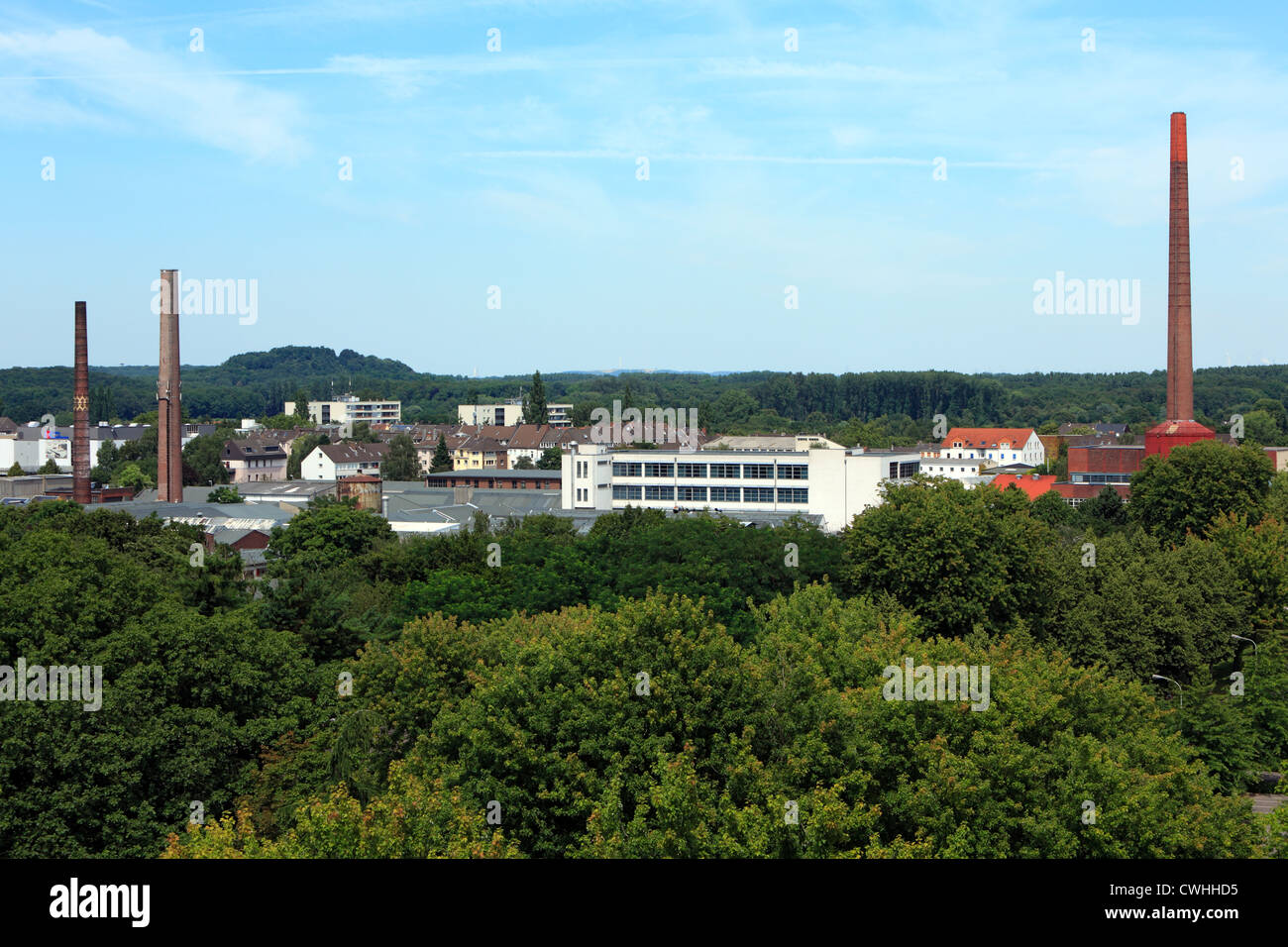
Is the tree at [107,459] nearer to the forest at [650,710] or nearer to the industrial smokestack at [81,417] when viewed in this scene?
the industrial smokestack at [81,417]

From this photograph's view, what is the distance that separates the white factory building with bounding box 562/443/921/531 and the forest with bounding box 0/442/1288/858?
27.7m

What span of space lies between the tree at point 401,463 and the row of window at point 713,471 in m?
51.3

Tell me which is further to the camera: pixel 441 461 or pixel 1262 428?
pixel 1262 428

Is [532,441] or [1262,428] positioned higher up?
[1262,428]

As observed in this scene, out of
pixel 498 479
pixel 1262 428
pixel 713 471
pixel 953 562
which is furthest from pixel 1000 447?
pixel 953 562

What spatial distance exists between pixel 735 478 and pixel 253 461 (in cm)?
7850

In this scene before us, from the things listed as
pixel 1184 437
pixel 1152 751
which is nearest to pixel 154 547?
pixel 1152 751

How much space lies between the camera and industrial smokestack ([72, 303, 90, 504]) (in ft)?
225

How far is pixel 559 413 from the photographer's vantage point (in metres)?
193

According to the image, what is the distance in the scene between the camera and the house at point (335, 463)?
127m

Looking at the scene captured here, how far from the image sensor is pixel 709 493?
73.2 m

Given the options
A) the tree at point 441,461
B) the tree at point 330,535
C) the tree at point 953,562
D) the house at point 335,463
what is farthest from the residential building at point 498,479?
the tree at point 953,562

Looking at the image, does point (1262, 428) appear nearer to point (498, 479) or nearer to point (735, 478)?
point (735, 478)
